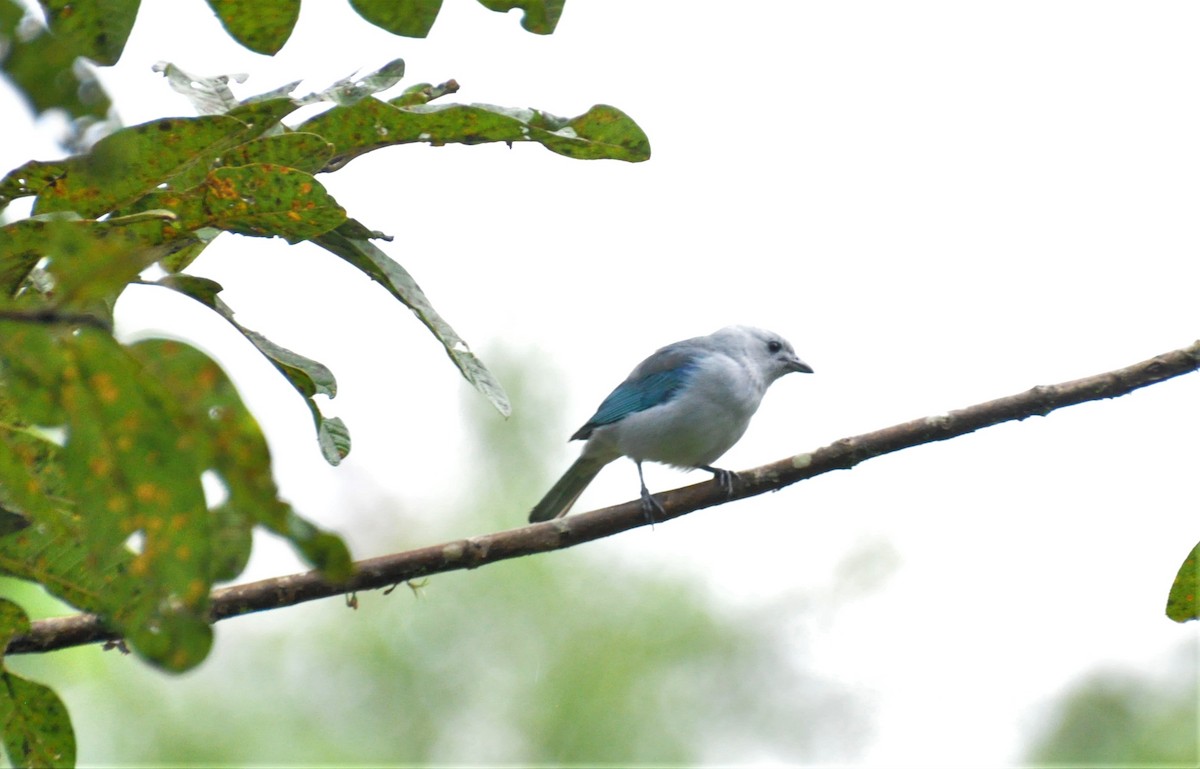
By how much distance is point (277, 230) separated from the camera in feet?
8.09

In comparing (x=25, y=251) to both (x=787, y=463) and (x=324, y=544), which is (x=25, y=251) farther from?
(x=787, y=463)

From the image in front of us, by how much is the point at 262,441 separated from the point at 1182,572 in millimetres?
1949

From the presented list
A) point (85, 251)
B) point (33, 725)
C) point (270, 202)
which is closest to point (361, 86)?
point (270, 202)

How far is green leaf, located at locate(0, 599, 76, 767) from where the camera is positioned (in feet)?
8.00

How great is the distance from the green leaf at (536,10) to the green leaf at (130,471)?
112cm

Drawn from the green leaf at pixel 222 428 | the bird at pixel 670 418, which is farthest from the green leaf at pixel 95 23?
the bird at pixel 670 418

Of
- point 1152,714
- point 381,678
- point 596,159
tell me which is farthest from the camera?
point 1152,714

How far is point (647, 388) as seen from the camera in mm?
6355

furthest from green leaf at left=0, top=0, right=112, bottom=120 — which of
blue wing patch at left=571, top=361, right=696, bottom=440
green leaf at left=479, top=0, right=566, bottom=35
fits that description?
blue wing patch at left=571, top=361, right=696, bottom=440

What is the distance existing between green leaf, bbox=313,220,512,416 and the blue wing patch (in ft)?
10.8

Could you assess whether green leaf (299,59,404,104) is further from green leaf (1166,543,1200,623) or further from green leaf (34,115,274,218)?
green leaf (1166,543,1200,623)

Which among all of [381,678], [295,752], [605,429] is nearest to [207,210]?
[605,429]

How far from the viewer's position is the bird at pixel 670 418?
6074mm

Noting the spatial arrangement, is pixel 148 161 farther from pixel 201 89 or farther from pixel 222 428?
pixel 222 428
